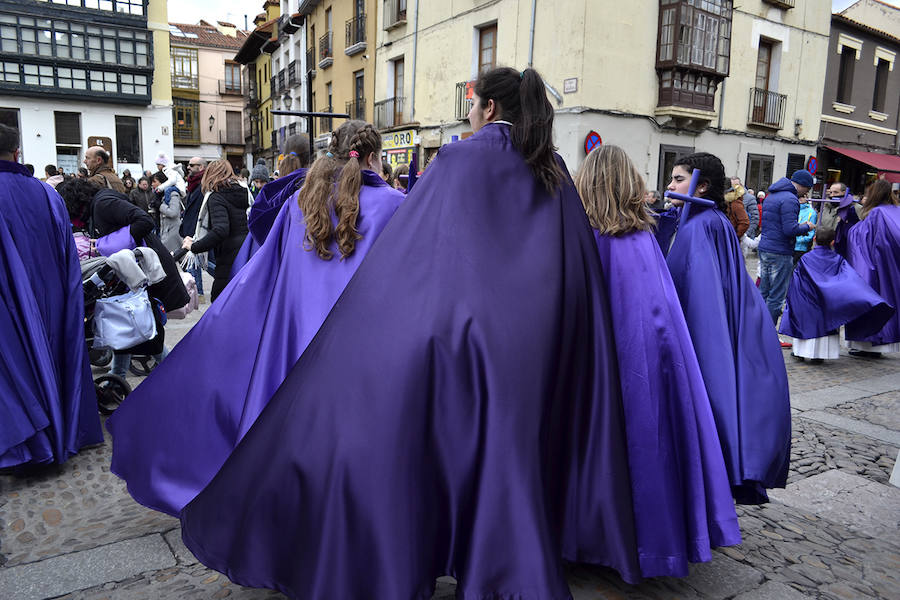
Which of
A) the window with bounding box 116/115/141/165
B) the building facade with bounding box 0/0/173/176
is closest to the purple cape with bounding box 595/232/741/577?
the building facade with bounding box 0/0/173/176

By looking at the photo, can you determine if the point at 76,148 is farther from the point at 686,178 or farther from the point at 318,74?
the point at 686,178

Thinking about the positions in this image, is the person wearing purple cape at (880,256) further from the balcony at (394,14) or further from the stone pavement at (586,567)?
the balcony at (394,14)

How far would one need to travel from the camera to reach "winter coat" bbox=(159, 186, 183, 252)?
8812mm

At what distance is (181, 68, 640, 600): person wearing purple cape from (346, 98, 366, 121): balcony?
22537 millimetres

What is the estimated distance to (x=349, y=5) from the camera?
81.4 feet

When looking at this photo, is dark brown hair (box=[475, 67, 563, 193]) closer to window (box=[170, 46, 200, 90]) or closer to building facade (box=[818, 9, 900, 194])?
building facade (box=[818, 9, 900, 194])

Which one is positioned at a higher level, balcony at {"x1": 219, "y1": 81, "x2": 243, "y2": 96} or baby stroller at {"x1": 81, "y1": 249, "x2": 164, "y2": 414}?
balcony at {"x1": 219, "y1": 81, "x2": 243, "y2": 96}

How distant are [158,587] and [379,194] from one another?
1.84 metres

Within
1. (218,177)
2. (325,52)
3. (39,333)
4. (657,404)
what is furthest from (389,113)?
(657,404)

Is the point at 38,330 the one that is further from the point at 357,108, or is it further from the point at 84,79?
the point at 84,79

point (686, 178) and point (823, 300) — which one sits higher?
point (686, 178)

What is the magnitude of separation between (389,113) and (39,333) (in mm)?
19873

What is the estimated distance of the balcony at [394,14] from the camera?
21375 millimetres

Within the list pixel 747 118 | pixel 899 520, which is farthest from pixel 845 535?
pixel 747 118
